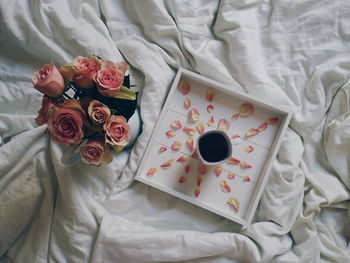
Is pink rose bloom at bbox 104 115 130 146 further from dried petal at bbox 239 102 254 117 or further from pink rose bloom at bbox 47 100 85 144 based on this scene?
dried petal at bbox 239 102 254 117

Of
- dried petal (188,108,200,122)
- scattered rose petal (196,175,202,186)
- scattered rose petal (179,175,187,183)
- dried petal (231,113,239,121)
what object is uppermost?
dried petal (231,113,239,121)

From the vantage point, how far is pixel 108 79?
0.73 meters

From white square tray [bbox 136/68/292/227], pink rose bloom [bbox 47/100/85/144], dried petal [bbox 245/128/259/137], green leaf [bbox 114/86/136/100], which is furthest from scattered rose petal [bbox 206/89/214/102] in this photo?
pink rose bloom [bbox 47/100/85/144]

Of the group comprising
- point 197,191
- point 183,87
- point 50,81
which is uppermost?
point 183,87

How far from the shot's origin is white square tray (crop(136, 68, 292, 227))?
0.93 meters

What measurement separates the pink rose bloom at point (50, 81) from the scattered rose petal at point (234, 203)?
18.0 inches

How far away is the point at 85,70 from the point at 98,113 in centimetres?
8

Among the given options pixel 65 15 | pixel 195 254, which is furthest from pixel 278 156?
pixel 65 15

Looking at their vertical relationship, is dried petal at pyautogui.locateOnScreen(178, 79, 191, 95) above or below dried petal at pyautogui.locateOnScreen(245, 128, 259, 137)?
above

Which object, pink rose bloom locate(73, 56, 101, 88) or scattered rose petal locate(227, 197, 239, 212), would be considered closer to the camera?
pink rose bloom locate(73, 56, 101, 88)

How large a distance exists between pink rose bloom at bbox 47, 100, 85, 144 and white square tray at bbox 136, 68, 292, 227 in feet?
0.81

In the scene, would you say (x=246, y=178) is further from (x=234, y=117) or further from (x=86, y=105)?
(x=86, y=105)

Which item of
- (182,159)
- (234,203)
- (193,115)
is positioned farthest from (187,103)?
(234,203)

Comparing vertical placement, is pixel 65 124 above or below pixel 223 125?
below
